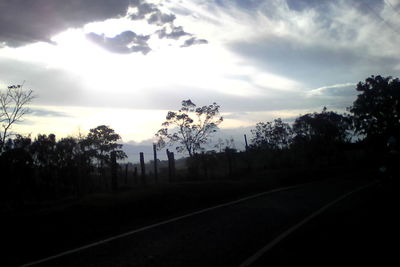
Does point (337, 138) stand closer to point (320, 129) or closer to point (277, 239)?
point (320, 129)

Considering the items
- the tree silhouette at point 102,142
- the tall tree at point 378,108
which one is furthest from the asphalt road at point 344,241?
the tall tree at point 378,108

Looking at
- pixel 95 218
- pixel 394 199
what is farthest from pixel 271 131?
pixel 95 218

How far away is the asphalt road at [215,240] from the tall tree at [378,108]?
40.4m

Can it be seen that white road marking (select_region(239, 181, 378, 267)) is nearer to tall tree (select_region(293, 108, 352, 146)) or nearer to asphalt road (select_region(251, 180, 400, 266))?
asphalt road (select_region(251, 180, 400, 266))

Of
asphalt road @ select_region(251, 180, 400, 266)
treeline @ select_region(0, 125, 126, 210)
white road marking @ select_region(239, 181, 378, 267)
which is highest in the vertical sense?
treeline @ select_region(0, 125, 126, 210)

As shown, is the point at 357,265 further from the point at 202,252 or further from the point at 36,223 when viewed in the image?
the point at 36,223

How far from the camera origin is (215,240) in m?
6.59

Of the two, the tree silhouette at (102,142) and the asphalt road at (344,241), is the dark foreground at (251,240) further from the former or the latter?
the tree silhouette at (102,142)

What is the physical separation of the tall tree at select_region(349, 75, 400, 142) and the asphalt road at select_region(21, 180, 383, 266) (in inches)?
1590

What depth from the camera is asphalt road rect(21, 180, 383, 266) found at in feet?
18.0

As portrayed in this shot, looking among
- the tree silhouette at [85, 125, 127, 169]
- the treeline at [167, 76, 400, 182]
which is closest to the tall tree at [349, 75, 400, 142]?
the treeline at [167, 76, 400, 182]

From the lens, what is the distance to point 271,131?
37.5 m

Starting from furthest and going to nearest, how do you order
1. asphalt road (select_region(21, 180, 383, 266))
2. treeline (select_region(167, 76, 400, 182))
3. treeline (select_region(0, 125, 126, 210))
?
treeline (select_region(167, 76, 400, 182))
treeline (select_region(0, 125, 126, 210))
asphalt road (select_region(21, 180, 383, 266))

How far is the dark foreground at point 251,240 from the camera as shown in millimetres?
5473
